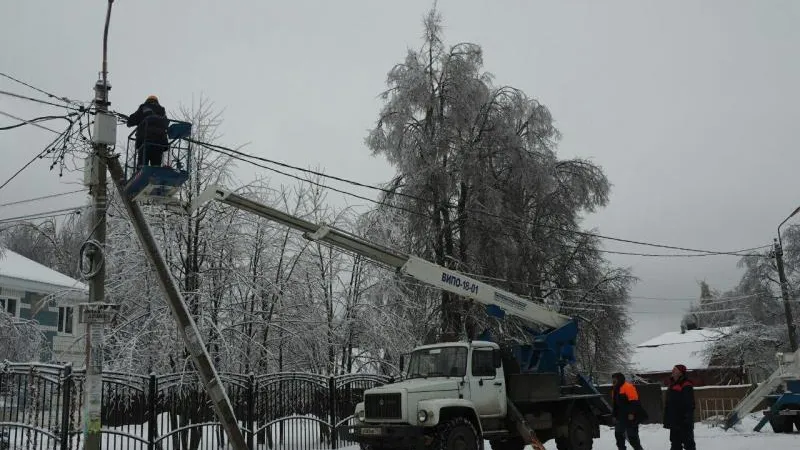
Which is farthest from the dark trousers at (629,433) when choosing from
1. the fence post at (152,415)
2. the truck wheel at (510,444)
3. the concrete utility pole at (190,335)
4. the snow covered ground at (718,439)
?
the fence post at (152,415)

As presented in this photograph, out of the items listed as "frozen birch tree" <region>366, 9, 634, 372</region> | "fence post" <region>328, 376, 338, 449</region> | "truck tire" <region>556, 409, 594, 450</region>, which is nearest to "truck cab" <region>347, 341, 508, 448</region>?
"truck tire" <region>556, 409, 594, 450</region>

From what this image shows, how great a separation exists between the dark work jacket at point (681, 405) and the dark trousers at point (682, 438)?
0.07 meters

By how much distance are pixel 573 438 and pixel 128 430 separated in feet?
29.9

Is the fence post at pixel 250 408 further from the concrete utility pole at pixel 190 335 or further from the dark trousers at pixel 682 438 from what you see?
the dark trousers at pixel 682 438

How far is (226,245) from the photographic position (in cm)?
1838

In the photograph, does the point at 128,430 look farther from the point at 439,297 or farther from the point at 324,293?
the point at 439,297

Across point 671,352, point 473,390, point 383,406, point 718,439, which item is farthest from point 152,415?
point 671,352

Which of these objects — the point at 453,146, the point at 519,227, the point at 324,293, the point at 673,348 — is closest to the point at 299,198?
the point at 324,293

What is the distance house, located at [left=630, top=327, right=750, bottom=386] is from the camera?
44.5 metres

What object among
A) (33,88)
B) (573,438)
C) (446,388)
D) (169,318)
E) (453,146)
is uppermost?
(453,146)

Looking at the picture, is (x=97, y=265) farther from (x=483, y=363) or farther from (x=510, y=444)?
(x=510, y=444)

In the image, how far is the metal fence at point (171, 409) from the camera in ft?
37.8

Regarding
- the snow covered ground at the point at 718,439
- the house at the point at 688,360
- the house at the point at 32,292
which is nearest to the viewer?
the snow covered ground at the point at 718,439

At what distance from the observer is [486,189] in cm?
2173
